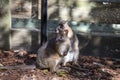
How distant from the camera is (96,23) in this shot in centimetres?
628

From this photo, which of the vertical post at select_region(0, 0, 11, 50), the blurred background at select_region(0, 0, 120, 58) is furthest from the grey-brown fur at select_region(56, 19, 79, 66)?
the vertical post at select_region(0, 0, 11, 50)

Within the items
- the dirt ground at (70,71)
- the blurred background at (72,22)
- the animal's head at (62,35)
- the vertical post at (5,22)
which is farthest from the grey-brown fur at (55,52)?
the vertical post at (5,22)

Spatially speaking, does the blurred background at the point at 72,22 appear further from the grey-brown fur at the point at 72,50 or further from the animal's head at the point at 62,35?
the animal's head at the point at 62,35

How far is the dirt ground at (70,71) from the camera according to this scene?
532 cm

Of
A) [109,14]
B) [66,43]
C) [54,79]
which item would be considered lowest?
[54,79]

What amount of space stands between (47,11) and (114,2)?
1.15 m

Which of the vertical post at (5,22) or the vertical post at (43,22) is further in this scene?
the vertical post at (5,22)

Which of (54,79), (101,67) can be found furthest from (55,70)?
(101,67)

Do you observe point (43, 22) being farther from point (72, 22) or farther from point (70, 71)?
point (70, 71)

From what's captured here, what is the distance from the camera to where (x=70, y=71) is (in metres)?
5.57

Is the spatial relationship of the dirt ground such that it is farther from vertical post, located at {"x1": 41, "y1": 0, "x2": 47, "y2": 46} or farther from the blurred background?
vertical post, located at {"x1": 41, "y1": 0, "x2": 47, "y2": 46}

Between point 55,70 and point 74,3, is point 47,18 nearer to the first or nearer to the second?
point 74,3

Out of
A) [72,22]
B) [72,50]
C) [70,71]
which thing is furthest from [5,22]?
[70,71]

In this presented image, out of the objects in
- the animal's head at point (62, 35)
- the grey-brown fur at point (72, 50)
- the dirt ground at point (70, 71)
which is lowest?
the dirt ground at point (70, 71)
